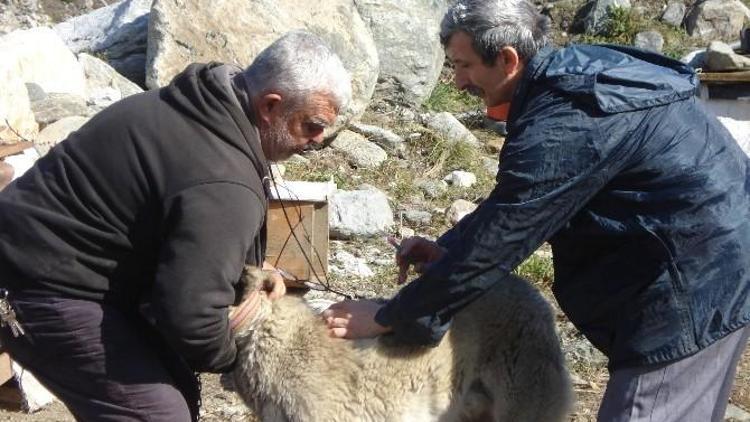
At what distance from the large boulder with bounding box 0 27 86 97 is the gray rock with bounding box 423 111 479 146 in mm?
3343

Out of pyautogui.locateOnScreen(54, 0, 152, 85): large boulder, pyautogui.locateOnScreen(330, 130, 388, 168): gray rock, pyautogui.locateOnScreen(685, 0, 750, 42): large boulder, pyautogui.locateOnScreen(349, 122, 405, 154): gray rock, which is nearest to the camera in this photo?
pyautogui.locateOnScreen(330, 130, 388, 168): gray rock

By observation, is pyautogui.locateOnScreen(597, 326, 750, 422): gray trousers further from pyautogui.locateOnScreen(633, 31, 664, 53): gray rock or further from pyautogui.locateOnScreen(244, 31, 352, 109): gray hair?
pyautogui.locateOnScreen(633, 31, 664, 53): gray rock

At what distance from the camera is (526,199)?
127 inches

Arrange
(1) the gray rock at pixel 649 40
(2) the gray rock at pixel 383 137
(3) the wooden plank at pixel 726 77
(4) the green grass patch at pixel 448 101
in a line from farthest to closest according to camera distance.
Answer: (1) the gray rock at pixel 649 40 → (4) the green grass patch at pixel 448 101 → (3) the wooden plank at pixel 726 77 → (2) the gray rock at pixel 383 137

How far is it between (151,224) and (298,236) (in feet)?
9.80

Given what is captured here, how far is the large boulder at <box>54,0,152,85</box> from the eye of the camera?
1031 cm

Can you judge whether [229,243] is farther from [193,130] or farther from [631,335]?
[631,335]

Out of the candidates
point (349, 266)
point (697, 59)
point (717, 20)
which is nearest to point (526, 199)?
point (349, 266)

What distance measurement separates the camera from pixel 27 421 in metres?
5.61

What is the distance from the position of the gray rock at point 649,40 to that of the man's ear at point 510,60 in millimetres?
9787

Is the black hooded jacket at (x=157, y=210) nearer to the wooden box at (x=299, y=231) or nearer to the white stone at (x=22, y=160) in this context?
the wooden box at (x=299, y=231)

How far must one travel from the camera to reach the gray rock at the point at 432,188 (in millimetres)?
9211

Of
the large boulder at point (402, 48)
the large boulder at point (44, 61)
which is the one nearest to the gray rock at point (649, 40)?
the large boulder at point (402, 48)

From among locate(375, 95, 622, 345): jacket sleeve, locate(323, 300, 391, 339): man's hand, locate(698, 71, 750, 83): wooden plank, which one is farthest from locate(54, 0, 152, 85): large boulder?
locate(375, 95, 622, 345): jacket sleeve
